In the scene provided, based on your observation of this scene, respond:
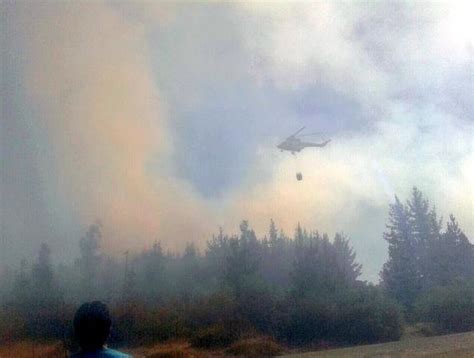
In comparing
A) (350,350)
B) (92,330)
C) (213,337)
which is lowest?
(350,350)

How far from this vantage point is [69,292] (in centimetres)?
2789

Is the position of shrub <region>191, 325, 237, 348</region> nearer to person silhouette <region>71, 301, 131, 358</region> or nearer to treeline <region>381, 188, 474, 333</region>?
treeline <region>381, 188, 474, 333</region>

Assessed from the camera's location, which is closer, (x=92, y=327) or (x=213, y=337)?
(x=92, y=327)

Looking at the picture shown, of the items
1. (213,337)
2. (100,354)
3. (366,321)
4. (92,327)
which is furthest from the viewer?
(366,321)

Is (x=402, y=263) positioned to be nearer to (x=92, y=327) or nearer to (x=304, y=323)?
(x=304, y=323)

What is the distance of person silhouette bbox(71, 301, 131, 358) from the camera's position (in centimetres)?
264

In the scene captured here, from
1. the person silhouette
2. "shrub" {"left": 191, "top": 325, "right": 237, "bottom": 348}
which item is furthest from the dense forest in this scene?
the person silhouette

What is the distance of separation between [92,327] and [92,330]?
0.06 feet

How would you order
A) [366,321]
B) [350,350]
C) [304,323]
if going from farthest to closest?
[304,323]
[366,321]
[350,350]

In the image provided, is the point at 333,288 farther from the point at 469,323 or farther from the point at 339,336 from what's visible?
the point at 469,323

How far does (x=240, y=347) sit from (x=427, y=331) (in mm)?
11732

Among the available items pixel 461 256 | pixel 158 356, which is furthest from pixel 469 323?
pixel 461 256

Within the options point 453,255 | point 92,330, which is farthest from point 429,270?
point 92,330

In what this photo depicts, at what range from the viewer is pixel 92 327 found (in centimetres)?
269
